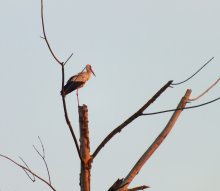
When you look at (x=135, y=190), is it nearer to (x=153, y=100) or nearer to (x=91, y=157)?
(x=91, y=157)

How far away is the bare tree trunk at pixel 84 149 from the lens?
4242 millimetres

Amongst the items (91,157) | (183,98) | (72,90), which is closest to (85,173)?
(91,157)

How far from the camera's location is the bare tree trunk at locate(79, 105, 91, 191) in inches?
167

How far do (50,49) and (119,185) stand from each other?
124cm

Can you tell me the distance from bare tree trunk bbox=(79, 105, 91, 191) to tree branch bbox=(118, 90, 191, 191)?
0.30 metres

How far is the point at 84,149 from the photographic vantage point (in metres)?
4.41

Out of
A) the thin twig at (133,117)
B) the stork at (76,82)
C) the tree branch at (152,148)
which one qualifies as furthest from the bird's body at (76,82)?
the thin twig at (133,117)

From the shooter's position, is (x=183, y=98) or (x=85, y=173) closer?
(x=85, y=173)

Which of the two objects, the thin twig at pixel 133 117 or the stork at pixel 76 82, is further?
the stork at pixel 76 82

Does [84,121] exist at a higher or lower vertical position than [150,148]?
higher

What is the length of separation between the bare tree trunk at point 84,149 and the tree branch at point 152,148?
297 mm

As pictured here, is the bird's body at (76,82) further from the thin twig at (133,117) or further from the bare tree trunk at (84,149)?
the thin twig at (133,117)

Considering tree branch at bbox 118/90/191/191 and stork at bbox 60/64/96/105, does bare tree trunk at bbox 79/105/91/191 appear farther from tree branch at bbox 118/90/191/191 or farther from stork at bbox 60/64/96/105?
stork at bbox 60/64/96/105

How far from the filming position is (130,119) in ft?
13.5
